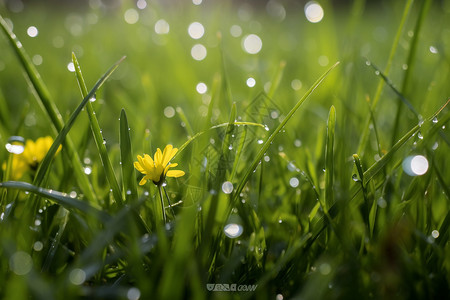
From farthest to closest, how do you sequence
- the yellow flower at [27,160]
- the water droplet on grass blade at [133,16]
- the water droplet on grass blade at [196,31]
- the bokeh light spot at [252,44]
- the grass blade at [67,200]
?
the water droplet on grass blade at [133,16], the water droplet on grass blade at [196,31], the bokeh light spot at [252,44], the yellow flower at [27,160], the grass blade at [67,200]

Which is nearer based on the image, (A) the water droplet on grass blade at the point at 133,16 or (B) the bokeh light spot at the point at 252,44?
(B) the bokeh light spot at the point at 252,44

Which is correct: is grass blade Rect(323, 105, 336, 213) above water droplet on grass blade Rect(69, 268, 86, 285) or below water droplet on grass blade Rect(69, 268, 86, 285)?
above

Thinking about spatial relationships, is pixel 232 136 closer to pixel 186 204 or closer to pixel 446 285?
pixel 186 204

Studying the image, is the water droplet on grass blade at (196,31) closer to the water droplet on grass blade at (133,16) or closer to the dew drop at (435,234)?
the water droplet on grass blade at (133,16)

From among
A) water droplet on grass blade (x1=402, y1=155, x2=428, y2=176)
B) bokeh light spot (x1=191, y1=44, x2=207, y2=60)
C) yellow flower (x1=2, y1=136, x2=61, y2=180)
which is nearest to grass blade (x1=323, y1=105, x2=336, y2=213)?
water droplet on grass blade (x1=402, y1=155, x2=428, y2=176)

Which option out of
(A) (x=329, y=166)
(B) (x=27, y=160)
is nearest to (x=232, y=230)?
(A) (x=329, y=166)

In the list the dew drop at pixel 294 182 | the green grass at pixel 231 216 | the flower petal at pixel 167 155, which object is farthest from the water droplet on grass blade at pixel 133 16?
the flower petal at pixel 167 155

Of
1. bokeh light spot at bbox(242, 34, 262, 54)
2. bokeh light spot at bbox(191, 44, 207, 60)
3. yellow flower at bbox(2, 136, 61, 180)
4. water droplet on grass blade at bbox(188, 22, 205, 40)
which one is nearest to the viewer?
yellow flower at bbox(2, 136, 61, 180)

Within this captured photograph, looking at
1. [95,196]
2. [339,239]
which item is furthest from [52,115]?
[339,239]

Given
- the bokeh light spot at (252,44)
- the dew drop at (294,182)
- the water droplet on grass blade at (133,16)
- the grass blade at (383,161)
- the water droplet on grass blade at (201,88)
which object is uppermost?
the water droplet on grass blade at (133,16)

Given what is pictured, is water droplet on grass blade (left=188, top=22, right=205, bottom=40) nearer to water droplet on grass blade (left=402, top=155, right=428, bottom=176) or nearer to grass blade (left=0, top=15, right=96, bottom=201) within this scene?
grass blade (left=0, top=15, right=96, bottom=201)

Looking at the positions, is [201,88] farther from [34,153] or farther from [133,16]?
[133,16]

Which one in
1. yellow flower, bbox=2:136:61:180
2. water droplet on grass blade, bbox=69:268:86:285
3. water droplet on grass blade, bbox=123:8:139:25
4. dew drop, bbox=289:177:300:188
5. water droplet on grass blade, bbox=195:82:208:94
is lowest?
water droplet on grass blade, bbox=69:268:86:285
